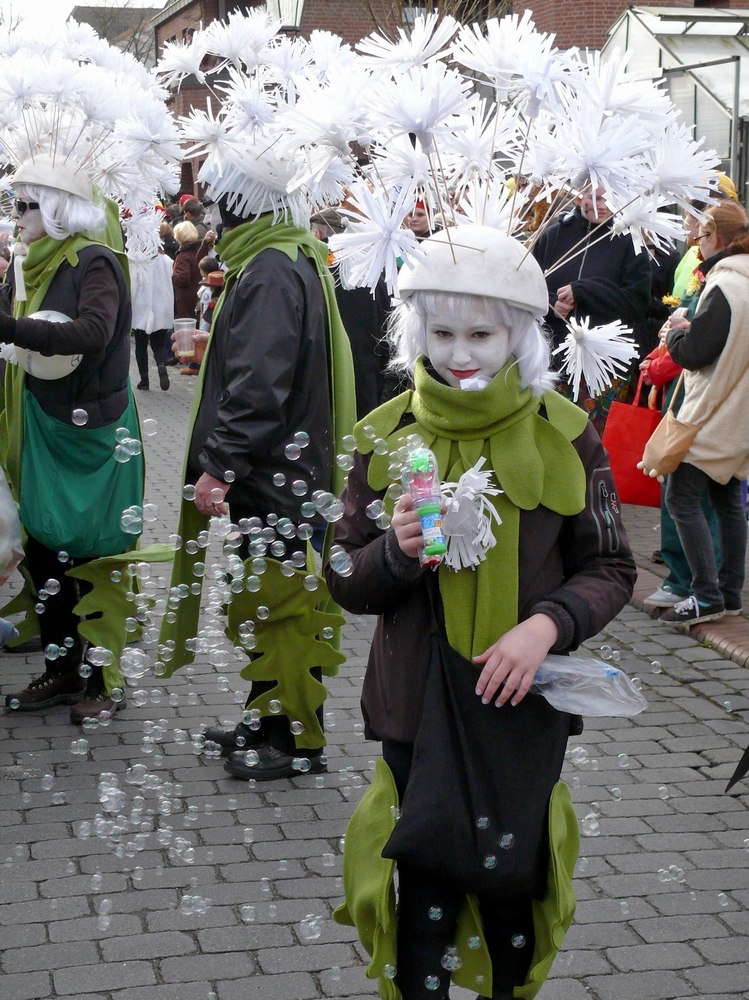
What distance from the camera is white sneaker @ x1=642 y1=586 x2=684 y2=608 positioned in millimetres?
6363

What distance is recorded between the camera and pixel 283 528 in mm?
3680

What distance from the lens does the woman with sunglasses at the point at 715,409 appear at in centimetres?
582

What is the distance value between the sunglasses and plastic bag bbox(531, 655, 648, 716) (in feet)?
10.1

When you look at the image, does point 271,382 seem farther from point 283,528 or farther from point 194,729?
point 194,729

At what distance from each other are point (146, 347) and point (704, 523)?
994cm

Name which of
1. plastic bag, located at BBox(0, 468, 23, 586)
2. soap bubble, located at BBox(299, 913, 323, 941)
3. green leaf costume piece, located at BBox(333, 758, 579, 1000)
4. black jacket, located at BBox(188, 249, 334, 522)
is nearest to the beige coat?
black jacket, located at BBox(188, 249, 334, 522)

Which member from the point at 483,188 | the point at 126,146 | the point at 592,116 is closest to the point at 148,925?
the point at 483,188

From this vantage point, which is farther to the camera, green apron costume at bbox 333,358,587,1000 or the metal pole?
the metal pole

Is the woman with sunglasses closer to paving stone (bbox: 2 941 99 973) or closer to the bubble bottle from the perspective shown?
paving stone (bbox: 2 941 99 973)

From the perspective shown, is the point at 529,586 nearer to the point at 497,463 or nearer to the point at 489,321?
the point at 497,463

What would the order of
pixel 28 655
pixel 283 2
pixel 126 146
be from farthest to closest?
pixel 283 2 < pixel 28 655 < pixel 126 146

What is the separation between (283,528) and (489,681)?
145 cm

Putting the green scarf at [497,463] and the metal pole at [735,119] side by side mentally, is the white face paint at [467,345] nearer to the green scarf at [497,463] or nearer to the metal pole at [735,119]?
the green scarf at [497,463]

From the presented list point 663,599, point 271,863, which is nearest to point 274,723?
point 271,863
